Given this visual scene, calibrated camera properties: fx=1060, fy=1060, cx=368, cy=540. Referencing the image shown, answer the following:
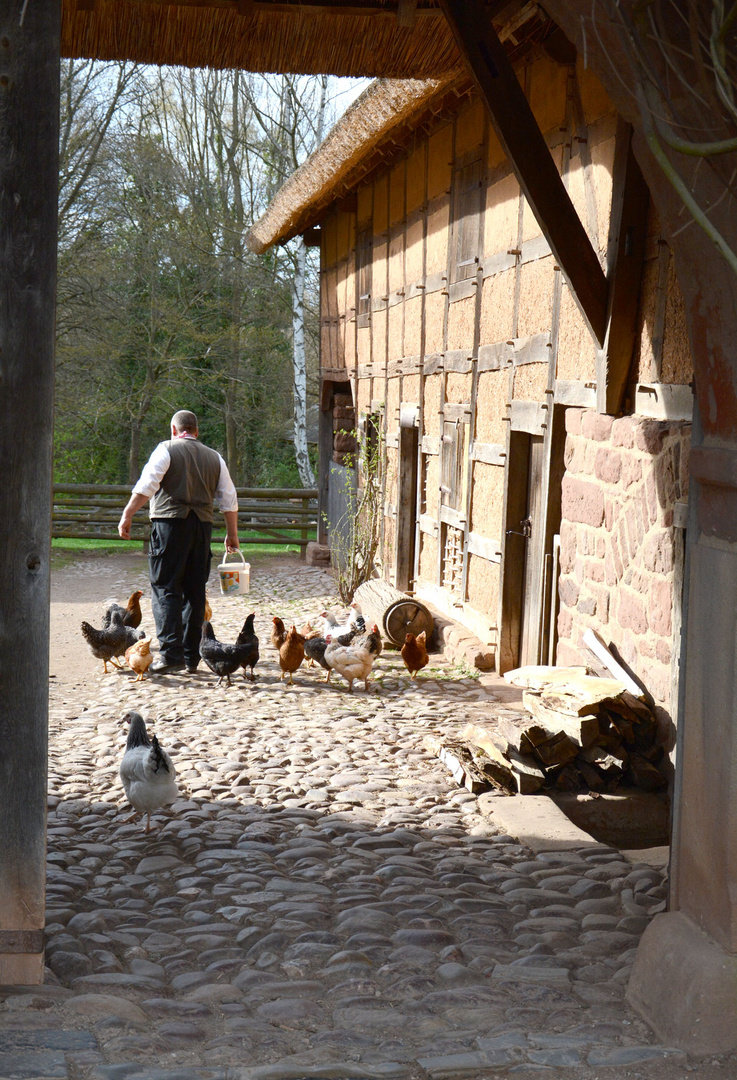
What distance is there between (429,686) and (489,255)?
11.7 feet

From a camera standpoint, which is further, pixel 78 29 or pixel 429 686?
pixel 429 686

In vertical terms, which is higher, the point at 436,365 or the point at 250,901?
the point at 436,365

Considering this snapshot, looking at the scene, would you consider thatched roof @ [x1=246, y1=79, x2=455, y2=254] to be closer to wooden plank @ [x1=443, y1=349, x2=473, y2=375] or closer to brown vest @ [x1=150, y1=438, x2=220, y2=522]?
wooden plank @ [x1=443, y1=349, x2=473, y2=375]

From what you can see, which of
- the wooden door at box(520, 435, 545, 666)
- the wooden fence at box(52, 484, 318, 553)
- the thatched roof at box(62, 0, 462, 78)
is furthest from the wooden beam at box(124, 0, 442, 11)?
the wooden fence at box(52, 484, 318, 553)

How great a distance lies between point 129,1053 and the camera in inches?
112

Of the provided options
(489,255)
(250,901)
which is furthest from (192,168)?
(250,901)

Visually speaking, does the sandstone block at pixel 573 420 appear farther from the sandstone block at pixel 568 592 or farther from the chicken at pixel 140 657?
the chicken at pixel 140 657

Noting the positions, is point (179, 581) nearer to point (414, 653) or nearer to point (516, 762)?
point (414, 653)

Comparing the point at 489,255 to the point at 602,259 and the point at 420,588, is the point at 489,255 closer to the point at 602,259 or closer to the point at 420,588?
the point at 602,259

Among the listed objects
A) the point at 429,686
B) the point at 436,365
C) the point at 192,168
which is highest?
the point at 192,168

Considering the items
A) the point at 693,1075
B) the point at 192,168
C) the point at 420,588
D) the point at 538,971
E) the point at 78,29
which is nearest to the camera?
the point at 693,1075

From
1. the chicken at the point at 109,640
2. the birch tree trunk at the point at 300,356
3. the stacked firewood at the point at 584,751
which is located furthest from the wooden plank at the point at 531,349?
the birch tree trunk at the point at 300,356

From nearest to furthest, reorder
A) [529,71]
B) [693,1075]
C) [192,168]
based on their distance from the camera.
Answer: [693,1075]
[529,71]
[192,168]

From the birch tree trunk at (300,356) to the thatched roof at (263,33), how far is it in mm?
15065
